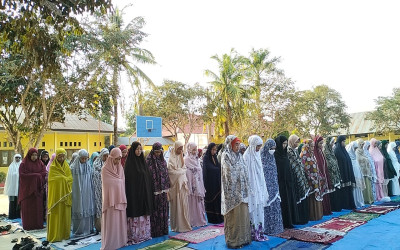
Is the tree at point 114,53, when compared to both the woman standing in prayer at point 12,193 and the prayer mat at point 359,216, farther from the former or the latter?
the prayer mat at point 359,216

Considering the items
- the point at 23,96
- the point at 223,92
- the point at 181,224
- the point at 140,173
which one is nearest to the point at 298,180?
the point at 181,224

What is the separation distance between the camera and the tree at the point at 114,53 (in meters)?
9.98

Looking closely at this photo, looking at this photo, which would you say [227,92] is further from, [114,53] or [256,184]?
[256,184]

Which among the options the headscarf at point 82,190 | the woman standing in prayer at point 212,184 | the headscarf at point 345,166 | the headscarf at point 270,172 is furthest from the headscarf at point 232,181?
the headscarf at point 345,166

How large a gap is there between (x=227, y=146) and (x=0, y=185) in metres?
13.7

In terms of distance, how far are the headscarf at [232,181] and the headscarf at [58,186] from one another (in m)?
2.70

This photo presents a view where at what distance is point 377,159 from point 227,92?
11.7 m

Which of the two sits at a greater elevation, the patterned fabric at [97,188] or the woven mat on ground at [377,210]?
the patterned fabric at [97,188]

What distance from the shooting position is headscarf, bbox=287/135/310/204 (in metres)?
5.49

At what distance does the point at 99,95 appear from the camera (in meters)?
10.7

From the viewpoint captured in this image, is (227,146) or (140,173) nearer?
(227,146)

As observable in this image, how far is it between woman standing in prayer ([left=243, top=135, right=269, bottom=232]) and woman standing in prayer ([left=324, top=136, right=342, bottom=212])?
2.28m

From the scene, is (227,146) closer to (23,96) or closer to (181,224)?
(181,224)

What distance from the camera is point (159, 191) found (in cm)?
516
